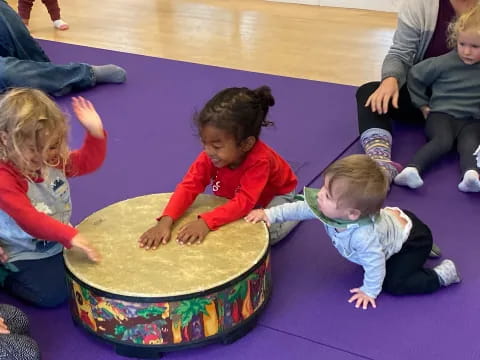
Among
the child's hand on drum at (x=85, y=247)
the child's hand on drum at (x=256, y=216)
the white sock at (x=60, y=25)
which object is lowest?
the white sock at (x=60, y=25)

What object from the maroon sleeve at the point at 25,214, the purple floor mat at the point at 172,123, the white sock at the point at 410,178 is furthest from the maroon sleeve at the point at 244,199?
the white sock at the point at 410,178

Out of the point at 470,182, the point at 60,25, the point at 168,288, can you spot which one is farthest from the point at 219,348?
the point at 60,25

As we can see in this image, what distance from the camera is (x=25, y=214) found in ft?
4.82

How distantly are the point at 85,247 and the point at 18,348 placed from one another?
26 centimetres

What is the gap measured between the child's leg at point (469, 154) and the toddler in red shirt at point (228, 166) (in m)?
0.67

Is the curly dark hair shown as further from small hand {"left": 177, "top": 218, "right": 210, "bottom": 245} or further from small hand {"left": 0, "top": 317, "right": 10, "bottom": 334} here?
small hand {"left": 0, "top": 317, "right": 10, "bottom": 334}

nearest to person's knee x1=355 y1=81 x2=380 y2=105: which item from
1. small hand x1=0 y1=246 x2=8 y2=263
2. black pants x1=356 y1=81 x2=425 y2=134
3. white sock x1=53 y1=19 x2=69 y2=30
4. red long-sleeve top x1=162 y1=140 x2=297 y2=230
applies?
black pants x1=356 y1=81 x2=425 y2=134

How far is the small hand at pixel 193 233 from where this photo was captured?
5.04 feet

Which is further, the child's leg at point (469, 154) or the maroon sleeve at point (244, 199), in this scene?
the child's leg at point (469, 154)

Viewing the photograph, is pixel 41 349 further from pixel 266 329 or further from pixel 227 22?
pixel 227 22

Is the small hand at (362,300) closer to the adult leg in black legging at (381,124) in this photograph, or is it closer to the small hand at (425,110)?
the adult leg in black legging at (381,124)

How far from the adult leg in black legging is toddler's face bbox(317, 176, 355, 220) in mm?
664

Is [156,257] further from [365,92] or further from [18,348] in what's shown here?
[365,92]

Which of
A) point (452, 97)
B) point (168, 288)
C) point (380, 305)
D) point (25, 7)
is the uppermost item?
point (168, 288)
